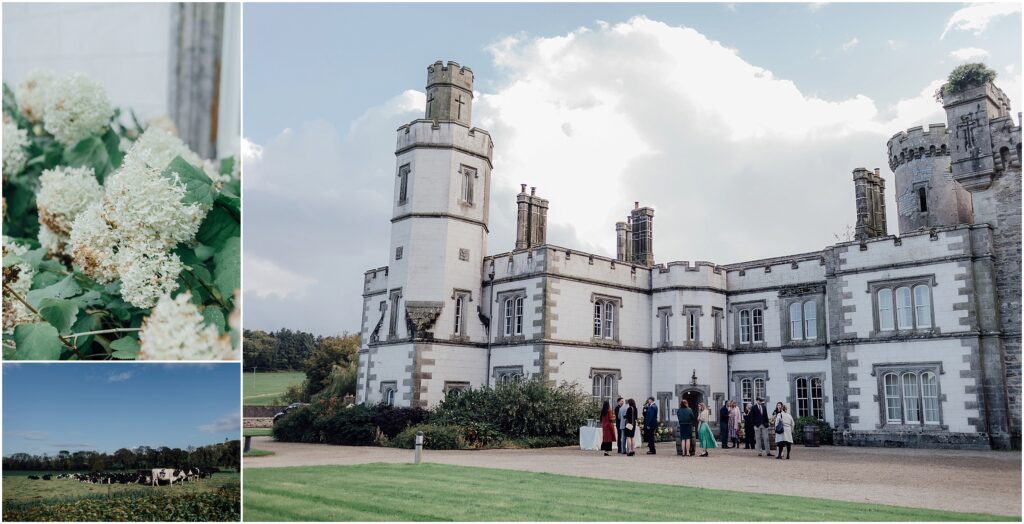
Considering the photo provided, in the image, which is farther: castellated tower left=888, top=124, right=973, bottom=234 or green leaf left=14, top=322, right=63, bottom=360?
castellated tower left=888, top=124, right=973, bottom=234

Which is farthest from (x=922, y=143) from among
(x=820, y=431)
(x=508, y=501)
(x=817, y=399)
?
(x=508, y=501)

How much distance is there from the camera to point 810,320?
23.4m

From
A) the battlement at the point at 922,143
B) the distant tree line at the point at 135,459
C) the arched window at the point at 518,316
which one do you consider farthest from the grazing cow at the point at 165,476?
the battlement at the point at 922,143

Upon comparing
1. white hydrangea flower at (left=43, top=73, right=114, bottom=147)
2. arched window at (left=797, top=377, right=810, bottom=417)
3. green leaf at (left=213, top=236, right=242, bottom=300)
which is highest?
white hydrangea flower at (left=43, top=73, right=114, bottom=147)

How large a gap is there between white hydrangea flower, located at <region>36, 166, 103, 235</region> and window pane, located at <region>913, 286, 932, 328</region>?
21.4 metres

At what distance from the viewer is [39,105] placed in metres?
3.39

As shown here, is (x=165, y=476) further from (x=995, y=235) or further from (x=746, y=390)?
(x=746, y=390)

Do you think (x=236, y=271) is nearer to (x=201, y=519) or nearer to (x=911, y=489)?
(x=201, y=519)

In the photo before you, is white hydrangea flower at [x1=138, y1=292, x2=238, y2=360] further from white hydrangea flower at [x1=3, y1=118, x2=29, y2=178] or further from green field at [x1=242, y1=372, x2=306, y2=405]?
green field at [x1=242, y1=372, x2=306, y2=405]

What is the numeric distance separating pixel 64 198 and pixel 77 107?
0.50 meters

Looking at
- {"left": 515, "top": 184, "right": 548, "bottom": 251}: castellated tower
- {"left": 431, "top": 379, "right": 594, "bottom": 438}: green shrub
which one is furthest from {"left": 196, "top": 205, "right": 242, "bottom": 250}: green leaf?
{"left": 515, "top": 184, "right": 548, "bottom": 251}: castellated tower

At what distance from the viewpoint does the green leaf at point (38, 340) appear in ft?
9.93

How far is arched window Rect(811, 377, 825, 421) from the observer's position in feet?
74.3

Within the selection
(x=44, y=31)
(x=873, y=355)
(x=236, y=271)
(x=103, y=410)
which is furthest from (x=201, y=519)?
(x=873, y=355)
